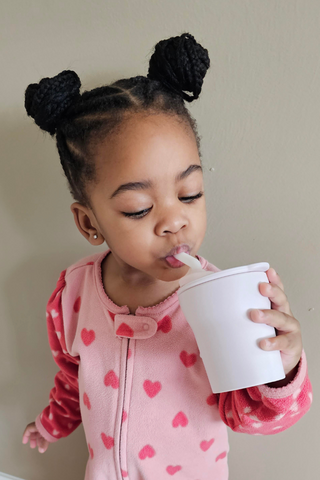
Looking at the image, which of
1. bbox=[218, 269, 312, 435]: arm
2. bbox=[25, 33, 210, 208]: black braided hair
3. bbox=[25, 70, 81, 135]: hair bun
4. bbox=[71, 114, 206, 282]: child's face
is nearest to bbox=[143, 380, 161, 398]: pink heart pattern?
bbox=[218, 269, 312, 435]: arm

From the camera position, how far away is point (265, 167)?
0.71 metres

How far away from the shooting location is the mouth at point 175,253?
0.58 metres

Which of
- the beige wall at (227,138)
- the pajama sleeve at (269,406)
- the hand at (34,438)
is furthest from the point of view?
the hand at (34,438)

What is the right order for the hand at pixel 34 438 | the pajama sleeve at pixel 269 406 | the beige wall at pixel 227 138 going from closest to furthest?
the pajama sleeve at pixel 269 406, the beige wall at pixel 227 138, the hand at pixel 34 438

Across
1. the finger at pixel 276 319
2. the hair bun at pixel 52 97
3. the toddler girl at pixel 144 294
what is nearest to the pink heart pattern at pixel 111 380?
the toddler girl at pixel 144 294

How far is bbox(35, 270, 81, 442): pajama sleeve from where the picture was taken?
83 centimetres

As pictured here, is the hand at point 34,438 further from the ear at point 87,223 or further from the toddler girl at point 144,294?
the ear at point 87,223

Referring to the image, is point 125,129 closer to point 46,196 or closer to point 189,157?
point 189,157

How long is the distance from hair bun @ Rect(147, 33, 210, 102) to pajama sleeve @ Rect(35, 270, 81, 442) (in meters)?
0.48

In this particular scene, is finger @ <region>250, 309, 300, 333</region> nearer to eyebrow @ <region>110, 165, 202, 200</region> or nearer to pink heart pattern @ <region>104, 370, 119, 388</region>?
eyebrow @ <region>110, 165, 202, 200</region>

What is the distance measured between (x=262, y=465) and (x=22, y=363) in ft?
2.27

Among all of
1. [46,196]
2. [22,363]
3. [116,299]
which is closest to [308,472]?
[116,299]

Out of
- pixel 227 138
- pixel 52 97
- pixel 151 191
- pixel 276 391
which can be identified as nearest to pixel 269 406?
pixel 276 391

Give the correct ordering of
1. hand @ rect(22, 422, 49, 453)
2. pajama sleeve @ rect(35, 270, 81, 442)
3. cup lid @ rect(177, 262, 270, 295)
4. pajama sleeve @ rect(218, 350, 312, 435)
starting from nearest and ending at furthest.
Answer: cup lid @ rect(177, 262, 270, 295) < pajama sleeve @ rect(218, 350, 312, 435) < pajama sleeve @ rect(35, 270, 81, 442) < hand @ rect(22, 422, 49, 453)
